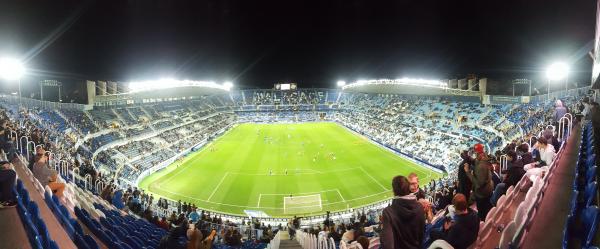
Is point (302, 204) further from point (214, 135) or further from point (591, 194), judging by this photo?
point (214, 135)

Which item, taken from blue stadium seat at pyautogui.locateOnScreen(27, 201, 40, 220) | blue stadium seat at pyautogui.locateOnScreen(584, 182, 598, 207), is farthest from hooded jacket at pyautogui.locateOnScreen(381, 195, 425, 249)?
blue stadium seat at pyautogui.locateOnScreen(27, 201, 40, 220)

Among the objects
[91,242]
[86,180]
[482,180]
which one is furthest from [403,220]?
[86,180]

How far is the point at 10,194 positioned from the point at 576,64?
138 feet

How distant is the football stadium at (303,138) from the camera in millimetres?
5219

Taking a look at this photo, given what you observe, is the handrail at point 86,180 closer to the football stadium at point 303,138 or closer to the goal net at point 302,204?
the football stadium at point 303,138

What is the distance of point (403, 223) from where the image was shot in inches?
136

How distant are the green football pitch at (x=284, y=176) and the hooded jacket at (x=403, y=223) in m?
21.1

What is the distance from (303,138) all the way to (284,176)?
21.1 m

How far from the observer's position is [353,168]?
116 ft

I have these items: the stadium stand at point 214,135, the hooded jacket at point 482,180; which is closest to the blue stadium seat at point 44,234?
the stadium stand at point 214,135

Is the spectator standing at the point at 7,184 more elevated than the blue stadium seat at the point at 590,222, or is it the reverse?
the blue stadium seat at the point at 590,222

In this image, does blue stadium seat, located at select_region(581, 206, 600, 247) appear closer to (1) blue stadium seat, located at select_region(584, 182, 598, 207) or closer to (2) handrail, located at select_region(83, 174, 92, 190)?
(1) blue stadium seat, located at select_region(584, 182, 598, 207)

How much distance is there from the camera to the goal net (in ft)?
80.6

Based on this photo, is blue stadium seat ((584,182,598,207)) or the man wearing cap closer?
blue stadium seat ((584,182,598,207))
